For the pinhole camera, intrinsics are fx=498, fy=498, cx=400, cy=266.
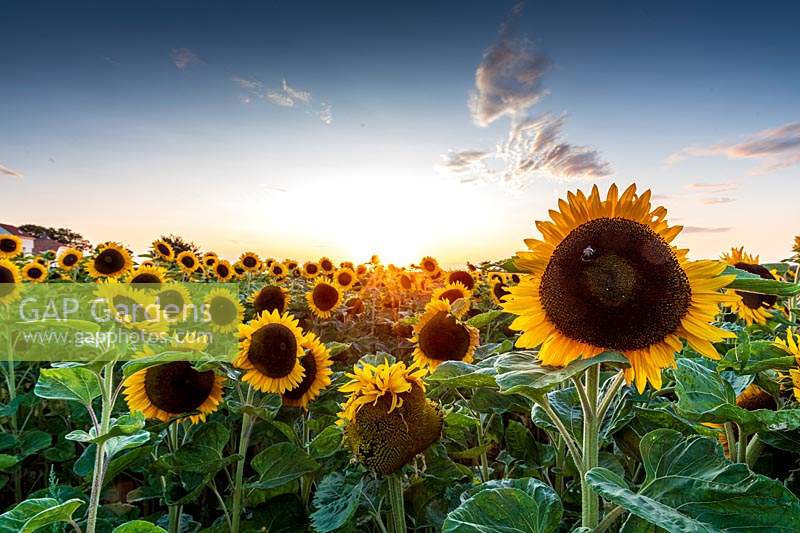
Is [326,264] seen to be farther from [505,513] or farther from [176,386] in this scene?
[505,513]

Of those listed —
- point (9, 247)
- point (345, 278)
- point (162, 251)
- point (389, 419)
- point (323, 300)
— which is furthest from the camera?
point (162, 251)

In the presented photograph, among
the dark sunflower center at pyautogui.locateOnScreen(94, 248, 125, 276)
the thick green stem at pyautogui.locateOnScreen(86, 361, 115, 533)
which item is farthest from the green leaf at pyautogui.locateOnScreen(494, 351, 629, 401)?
the dark sunflower center at pyautogui.locateOnScreen(94, 248, 125, 276)

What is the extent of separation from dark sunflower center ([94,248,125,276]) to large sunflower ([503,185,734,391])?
7.16m

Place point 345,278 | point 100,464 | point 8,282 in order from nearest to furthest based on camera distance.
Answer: point 100,464 < point 8,282 < point 345,278

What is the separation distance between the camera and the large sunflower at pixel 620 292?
1.07 meters

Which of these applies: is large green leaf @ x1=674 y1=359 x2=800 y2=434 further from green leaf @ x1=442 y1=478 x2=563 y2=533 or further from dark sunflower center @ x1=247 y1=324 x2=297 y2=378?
dark sunflower center @ x1=247 y1=324 x2=297 y2=378

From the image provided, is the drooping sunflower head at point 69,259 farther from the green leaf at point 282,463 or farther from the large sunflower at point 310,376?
the green leaf at point 282,463

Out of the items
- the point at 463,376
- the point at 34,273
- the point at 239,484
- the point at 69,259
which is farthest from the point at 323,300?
the point at 463,376

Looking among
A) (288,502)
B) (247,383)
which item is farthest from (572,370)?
(247,383)

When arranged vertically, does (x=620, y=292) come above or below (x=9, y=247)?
above

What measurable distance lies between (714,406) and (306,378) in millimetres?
1927

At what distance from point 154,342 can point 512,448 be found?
1.97m

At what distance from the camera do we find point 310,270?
30.3 ft

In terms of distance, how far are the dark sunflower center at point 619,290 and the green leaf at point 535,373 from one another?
0.25ft
